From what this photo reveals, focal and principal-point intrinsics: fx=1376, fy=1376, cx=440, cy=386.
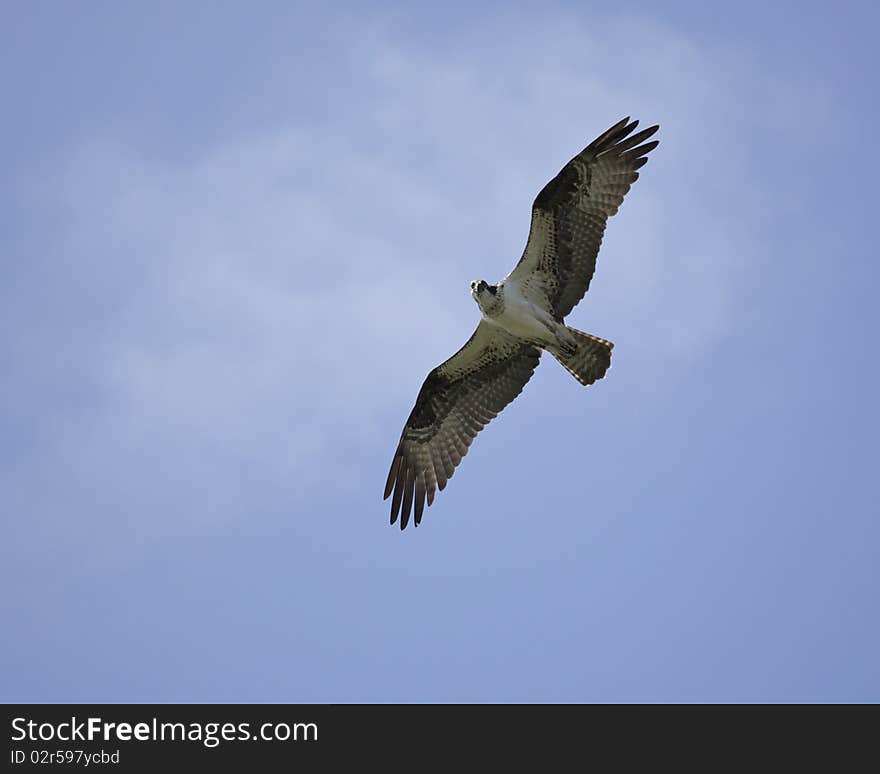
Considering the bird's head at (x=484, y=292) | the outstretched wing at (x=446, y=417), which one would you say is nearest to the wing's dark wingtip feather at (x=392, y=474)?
the outstretched wing at (x=446, y=417)

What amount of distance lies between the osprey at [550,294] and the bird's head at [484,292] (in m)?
0.01

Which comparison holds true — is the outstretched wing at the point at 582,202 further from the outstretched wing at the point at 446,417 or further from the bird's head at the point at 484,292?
the outstretched wing at the point at 446,417

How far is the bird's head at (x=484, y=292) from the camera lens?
56.9ft

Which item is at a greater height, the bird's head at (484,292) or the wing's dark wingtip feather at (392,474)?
the bird's head at (484,292)

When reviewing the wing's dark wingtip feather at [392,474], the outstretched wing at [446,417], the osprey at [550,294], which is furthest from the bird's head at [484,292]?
the wing's dark wingtip feather at [392,474]

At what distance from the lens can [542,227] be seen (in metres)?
17.1

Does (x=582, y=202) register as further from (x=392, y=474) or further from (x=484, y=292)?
(x=392, y=474)

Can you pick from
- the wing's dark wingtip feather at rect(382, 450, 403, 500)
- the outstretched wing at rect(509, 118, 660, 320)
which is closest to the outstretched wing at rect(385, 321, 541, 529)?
the wing's dark wingtip feather at rect(382, 450, 403, 500)

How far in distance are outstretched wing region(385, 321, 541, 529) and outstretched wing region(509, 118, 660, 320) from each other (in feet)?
5.53

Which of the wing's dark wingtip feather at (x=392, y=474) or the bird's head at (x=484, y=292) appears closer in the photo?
the bird's head at (x=484, y=292)
